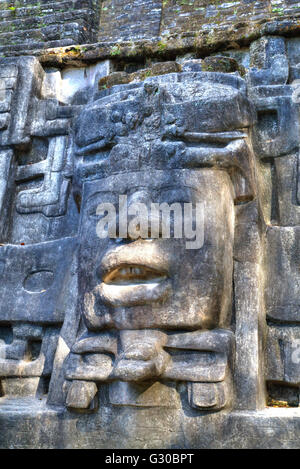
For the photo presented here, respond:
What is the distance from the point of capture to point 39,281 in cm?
371

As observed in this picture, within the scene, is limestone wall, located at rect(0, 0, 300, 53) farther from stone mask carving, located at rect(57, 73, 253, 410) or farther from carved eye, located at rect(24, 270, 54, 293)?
carved eye, located at rect(24, 270, 54, 293)

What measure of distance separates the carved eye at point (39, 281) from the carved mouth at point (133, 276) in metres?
0.73

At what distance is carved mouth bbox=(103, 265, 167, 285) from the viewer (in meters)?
3.02

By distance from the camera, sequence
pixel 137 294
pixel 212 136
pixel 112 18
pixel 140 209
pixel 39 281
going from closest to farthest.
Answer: pixel 137 294 → pixel 140 209 → pixel 212 136 → pixel 39 281 → pixel 112 18

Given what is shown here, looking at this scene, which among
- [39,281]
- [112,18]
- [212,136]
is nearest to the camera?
[212,136]

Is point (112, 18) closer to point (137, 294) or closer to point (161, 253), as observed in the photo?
point (161, 253)

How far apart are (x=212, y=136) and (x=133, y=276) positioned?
100 centimetres

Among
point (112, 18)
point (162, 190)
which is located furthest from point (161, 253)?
point (112, 18)

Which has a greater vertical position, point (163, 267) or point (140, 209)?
point (140, 209)

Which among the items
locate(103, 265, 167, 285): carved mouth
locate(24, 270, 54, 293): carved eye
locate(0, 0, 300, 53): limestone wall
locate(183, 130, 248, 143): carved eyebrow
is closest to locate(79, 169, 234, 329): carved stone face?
locate(103, 265, 167, 285): carved mouth

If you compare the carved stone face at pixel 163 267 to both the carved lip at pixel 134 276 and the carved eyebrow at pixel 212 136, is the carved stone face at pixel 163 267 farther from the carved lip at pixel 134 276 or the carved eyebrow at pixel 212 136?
the carved eyebrow at pixel 212 136

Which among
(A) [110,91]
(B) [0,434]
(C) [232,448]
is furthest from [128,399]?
(A) [110,91]

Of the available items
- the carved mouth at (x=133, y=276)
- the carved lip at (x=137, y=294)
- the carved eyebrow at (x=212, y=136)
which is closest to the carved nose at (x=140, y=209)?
the carved mouth at (x=133, y=276)

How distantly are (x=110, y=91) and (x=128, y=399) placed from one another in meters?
2.18
